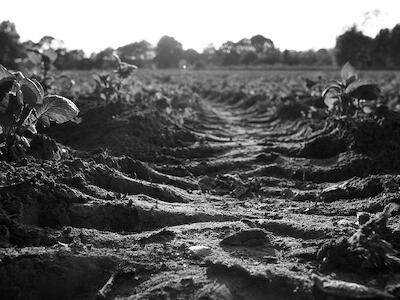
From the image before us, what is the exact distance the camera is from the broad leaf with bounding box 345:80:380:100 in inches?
267

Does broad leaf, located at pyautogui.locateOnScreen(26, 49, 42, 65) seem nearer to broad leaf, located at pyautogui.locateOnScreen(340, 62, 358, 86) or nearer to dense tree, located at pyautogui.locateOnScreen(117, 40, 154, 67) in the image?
broad leaf, located at pyautogui.locateOnScreen(340, 62, 358, 86)

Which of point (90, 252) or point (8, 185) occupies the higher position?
point (8, 185)

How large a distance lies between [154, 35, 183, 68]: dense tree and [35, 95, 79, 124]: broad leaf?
67.2 meters

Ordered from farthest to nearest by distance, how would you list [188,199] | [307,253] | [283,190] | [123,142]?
[123,142], [283,190], [188,199], [307,253]

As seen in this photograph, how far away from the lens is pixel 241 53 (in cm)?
6581

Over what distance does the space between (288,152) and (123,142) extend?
2487mm

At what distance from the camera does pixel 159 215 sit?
150 inches

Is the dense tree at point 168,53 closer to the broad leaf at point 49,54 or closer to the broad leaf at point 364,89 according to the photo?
the broad leaf at point 49,54

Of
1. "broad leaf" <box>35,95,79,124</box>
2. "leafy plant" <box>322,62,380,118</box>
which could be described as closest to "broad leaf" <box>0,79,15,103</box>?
"broad leaf" <box>35,95,79,124</box>

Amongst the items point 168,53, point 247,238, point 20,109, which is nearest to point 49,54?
point 20,109

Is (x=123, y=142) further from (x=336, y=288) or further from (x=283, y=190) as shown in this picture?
(x=336, y=288)

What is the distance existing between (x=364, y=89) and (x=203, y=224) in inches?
164

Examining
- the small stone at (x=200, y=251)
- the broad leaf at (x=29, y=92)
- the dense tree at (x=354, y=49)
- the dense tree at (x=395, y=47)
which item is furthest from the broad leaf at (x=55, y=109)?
the dense tree at (x=354, y=49)

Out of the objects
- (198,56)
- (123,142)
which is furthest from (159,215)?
(198,56)
